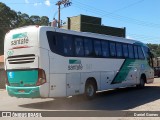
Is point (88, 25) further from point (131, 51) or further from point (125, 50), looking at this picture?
point (125, 50)

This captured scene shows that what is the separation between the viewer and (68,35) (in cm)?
1493

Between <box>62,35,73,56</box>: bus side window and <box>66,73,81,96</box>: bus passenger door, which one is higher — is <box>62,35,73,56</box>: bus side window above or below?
above

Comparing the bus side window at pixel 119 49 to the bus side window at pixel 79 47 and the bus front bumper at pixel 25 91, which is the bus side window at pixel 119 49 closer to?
the bus side window at pixel 79 47

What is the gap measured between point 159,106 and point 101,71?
4.58 metres

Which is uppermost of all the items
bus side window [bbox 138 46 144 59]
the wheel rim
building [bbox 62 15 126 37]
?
building [bbox 62 15 126 37]

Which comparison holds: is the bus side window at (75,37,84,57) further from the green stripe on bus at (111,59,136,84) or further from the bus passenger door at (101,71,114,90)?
the green stripe on bus at (111,59,136,84)

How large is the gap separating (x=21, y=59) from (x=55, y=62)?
1.41 m

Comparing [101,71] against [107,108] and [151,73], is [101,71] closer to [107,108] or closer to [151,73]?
[107,108]

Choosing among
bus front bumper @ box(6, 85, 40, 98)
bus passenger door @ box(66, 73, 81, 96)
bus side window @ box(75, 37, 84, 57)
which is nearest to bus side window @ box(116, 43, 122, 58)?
bus side window @ box(75, 37, 84, 57)

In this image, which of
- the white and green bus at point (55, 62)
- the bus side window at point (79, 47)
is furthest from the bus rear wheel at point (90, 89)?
the bus side window at point (79, 47)

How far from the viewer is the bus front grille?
1353cm

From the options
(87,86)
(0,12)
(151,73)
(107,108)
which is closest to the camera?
(107,108)

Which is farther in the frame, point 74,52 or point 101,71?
point 101,71

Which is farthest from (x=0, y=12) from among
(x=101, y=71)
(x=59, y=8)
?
(x=101, y=71)
